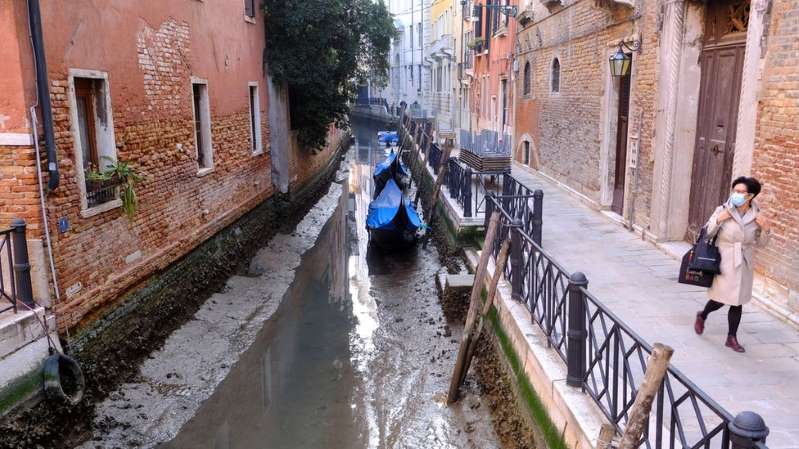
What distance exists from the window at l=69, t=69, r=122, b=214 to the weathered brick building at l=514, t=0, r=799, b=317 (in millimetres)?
5965

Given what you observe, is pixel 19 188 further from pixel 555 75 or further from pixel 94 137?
pixel 555 75

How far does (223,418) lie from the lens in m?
5.90

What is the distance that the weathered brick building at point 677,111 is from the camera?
5141mm

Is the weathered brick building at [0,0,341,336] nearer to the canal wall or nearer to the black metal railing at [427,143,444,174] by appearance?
the canal wall

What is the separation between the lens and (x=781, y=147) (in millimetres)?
5105

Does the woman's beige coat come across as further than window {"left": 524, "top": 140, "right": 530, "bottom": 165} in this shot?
No

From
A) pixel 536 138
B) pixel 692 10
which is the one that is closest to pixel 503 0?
pixel 536 138

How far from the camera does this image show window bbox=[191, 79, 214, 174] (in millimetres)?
9367

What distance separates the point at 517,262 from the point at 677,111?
2.96 meters

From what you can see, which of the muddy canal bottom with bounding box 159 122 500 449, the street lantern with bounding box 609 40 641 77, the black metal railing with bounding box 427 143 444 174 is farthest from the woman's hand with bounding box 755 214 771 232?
the black metal railing with bounding box 427 143 444 174

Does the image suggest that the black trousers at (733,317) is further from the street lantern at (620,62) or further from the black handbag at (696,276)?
the street lantern at (620,62)

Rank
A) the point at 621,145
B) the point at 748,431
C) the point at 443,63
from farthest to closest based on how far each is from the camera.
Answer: the point at 443,63, the point at 621,145, the point at 748,431

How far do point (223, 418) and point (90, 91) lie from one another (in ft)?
11.4

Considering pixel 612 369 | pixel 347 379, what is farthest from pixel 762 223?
pixel 347 379
